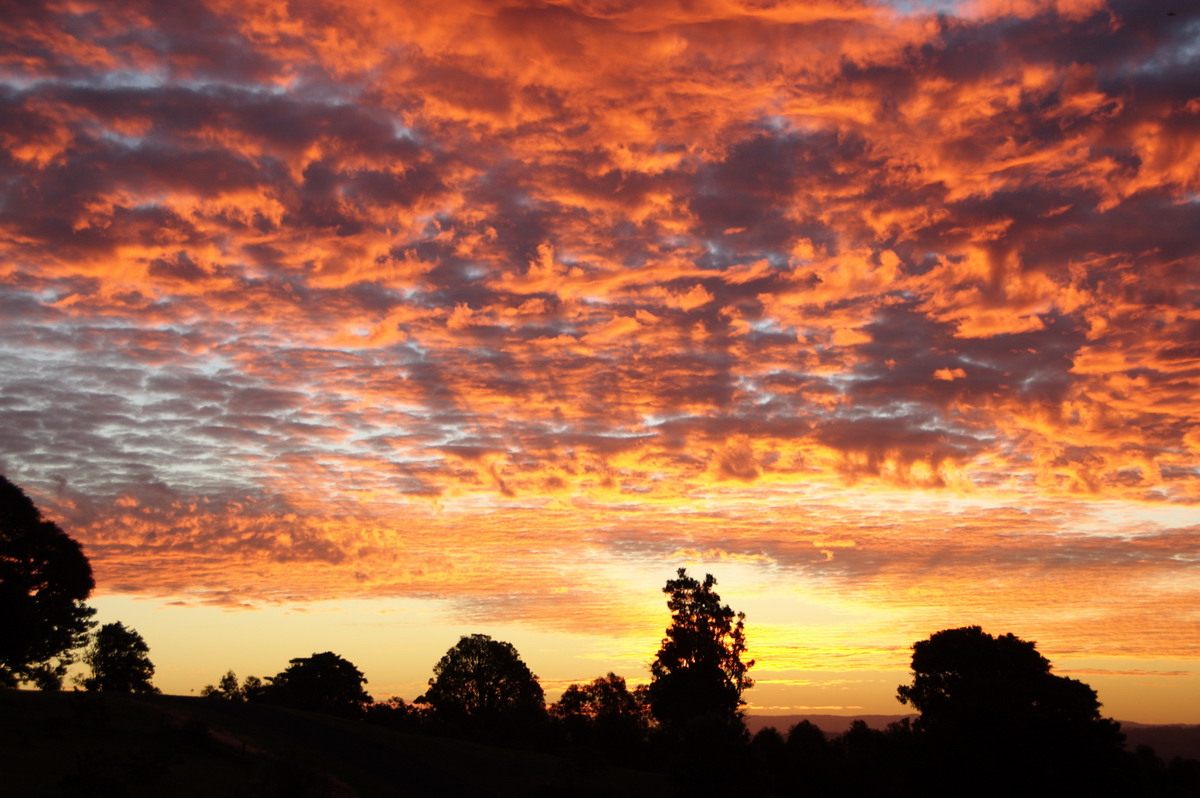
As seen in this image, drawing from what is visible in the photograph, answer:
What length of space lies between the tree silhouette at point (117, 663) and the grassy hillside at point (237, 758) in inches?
2308

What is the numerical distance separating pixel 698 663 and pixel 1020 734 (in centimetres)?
3150

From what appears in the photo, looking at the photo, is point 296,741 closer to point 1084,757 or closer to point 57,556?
point 57,556

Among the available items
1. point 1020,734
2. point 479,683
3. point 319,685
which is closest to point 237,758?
point 1020,734

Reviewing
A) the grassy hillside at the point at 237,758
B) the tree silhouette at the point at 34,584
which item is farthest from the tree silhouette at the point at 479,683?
the tree silhouette at the point at 34,584

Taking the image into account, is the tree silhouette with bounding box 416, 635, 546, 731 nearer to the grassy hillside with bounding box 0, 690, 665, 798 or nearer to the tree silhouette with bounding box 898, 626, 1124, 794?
Answer: the grassy hillside with bounding box 0, 690, 665, 798

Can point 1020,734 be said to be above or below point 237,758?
above

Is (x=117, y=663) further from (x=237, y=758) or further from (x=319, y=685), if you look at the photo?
(x=237, y=758)

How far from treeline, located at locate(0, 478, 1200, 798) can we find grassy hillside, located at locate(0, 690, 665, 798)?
20.6 feet

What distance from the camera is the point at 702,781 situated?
47.8 m

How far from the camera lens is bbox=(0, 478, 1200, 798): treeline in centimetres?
5494

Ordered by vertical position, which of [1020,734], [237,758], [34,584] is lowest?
[237,758]

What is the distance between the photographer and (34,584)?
61562 millimetres

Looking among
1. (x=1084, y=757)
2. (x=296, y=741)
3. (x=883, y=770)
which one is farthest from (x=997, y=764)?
(x=296, y=741)

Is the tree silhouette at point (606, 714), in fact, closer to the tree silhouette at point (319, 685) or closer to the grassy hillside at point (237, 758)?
the grassy hillside at point (237, 758)
